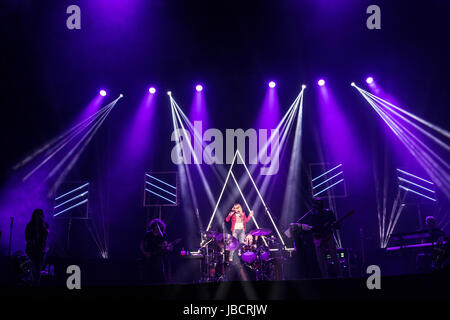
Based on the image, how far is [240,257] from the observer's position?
958cm

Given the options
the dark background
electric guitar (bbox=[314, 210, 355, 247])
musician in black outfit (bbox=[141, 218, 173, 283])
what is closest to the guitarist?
electric guitar (bbox=[314, 210, 355, 247])

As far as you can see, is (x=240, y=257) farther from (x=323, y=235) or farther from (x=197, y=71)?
(x=197, y=71)

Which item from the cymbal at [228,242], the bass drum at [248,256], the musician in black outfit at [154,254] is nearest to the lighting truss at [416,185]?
the bass drum at [248,256]

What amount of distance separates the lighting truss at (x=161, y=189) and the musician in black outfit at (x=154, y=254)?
3.12m

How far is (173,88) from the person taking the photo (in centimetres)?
1216

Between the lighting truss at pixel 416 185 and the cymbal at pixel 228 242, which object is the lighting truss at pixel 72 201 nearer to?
the cymbal at pixel 228 242

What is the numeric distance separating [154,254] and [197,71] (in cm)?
541

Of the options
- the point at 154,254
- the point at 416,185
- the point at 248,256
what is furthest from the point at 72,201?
the point at 416,185

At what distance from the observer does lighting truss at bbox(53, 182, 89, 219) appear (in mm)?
11672

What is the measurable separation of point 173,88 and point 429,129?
7556mm

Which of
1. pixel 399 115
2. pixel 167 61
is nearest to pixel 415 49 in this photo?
pixel 399 115

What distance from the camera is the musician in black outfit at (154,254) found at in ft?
28.3
